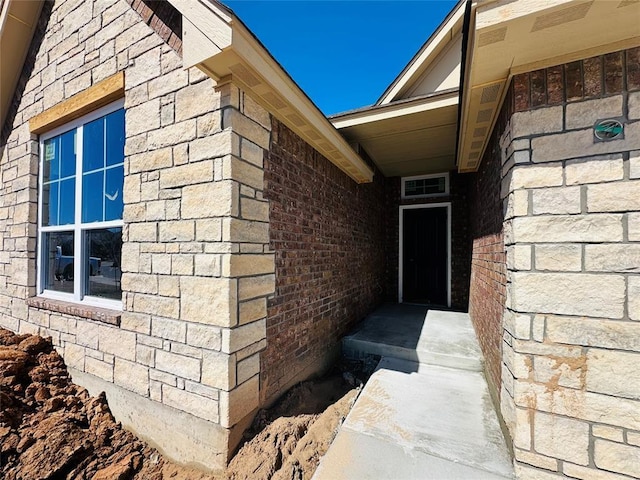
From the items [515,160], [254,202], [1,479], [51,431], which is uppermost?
[515,160]

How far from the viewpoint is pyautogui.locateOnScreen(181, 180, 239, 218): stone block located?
2006 millimetres

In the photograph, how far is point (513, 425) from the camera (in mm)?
1797

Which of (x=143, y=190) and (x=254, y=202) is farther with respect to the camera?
(x=143, y=190)

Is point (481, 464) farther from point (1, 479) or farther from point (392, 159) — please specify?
point (392, 159)

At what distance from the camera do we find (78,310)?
2.83 metres

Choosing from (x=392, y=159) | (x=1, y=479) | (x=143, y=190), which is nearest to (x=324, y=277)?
(x=143, y=190)

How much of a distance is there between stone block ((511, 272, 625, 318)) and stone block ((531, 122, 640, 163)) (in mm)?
728

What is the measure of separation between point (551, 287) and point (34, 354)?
16.4 feet

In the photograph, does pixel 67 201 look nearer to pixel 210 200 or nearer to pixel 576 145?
pixel 210 200

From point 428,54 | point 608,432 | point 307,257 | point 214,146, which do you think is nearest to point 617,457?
point 608,432

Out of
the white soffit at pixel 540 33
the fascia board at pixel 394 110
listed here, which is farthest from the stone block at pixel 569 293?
the fascia board at pixel 394 110

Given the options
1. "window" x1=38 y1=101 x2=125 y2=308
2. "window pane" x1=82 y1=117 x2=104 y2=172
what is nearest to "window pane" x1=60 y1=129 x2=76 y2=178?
"window" x1=38 y1=101 x2=125 y2=308

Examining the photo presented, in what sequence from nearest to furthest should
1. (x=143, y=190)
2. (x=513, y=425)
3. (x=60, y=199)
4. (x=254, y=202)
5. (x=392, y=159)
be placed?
(x=513, y=425)
(x=254, y=202)
(x=143, y=190)
(x=60, y=199)
(x=392, y=159)

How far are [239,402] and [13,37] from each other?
5501mm
